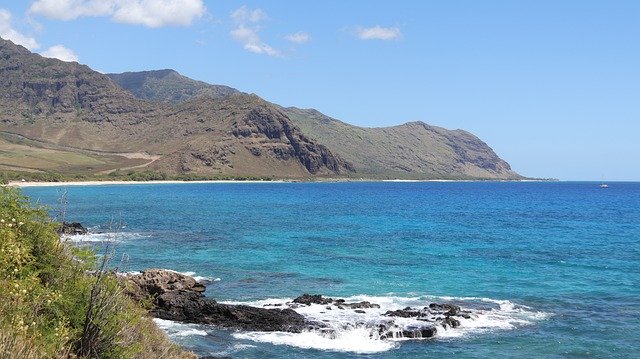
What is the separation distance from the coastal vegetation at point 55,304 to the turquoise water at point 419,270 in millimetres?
1569

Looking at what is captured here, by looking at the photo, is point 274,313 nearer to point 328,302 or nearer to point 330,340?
point 330,340

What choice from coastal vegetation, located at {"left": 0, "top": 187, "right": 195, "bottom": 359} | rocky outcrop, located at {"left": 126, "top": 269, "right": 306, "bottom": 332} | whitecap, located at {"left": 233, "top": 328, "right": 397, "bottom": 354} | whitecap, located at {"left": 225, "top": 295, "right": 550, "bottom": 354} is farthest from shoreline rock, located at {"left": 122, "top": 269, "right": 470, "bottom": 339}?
coastal vegetation, located at {"left": 0, "top": 187, "right": 195, "bottom": 359}

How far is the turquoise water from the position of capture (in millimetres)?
27828

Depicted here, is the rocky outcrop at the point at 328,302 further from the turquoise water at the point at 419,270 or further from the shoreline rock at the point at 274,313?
the turquoise water at the point at 419,270

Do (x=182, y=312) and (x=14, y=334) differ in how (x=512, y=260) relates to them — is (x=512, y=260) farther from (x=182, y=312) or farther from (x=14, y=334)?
(x=14, y=334)

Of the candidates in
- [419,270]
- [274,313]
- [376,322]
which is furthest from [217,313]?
[419,270]

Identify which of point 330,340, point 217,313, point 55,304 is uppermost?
point 55,304

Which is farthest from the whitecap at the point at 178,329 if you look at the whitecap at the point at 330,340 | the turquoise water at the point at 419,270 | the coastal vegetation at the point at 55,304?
the coastal vegetation at the point at 55,304

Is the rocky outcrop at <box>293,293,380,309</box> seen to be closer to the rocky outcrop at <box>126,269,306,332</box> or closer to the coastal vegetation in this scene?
the rocky outcrop at <box>126,269,306,332</box>

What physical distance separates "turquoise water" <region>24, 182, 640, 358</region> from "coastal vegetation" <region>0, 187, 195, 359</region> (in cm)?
157

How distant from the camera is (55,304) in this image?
12266 millimetres

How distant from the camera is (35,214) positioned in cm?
1535

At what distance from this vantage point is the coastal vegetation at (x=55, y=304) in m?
10.4

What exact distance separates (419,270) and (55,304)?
129 feet
